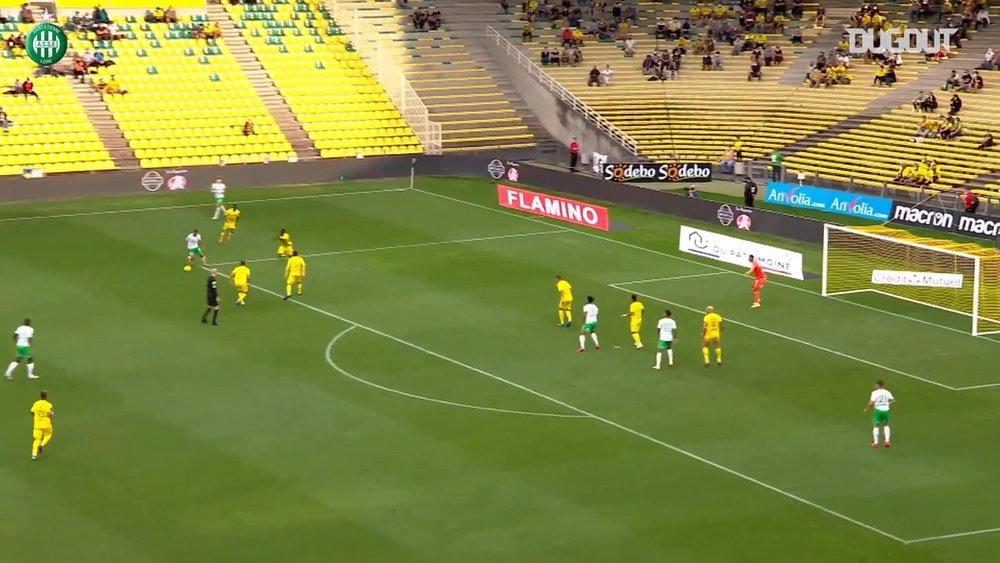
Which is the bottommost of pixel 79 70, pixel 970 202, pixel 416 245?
pixel 416 245

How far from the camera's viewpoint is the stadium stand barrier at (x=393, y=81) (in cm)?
7519

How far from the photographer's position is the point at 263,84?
76000 millimetres

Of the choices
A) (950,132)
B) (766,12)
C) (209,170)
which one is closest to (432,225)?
(209,170)

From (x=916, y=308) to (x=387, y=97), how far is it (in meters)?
35.7

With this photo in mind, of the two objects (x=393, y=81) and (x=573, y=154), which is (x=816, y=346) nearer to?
(x=573, y=154)

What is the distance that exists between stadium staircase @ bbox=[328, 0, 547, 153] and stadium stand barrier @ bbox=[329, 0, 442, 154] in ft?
0.74

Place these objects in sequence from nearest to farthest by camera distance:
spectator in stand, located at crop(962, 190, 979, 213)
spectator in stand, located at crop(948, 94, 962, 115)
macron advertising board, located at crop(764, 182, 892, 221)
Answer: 1. spectator in stand, located at crop(962, 190, 979, 213)
2. macron advertising board, located at crop(764, 182, 892, 221)
3. spectator in stand, located at crop(948, 94, 962, 115)

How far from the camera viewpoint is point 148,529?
95.2 ft

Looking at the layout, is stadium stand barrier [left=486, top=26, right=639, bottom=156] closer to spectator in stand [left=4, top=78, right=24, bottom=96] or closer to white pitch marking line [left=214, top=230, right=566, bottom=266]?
white pitch marking line [left=214, top=230, right=566, bottom=266]

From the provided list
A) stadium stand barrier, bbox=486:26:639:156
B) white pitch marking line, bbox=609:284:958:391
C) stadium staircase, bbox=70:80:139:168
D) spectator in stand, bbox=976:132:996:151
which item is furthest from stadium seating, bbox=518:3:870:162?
white pitch marking line, bbox=609:284:958:391

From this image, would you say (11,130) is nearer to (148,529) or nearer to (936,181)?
(936,181)

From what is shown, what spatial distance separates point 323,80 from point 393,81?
133 inches

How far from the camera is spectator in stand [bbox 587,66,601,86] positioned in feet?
257

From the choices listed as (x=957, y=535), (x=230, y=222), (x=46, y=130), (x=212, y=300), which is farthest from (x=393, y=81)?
(x=957, y=535)
